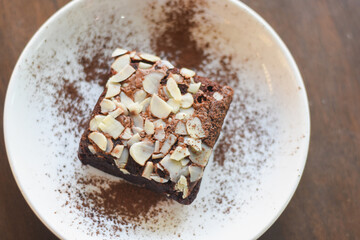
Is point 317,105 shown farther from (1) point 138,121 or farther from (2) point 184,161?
(1) point 138,121

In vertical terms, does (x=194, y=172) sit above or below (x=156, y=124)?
below

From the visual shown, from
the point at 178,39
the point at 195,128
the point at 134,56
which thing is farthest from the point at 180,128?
the point at 178,39

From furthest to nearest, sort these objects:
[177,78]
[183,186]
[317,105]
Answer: [317,105], [177,78], [183,186]

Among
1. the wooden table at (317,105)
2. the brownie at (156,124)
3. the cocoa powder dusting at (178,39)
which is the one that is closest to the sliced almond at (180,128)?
the brownie at (156,124)

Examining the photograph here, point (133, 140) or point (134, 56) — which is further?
point (134, 56)

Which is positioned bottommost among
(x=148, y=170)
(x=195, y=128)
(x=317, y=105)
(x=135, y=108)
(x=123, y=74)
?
(x=317, y=105)

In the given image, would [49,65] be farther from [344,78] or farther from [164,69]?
[344,78]
